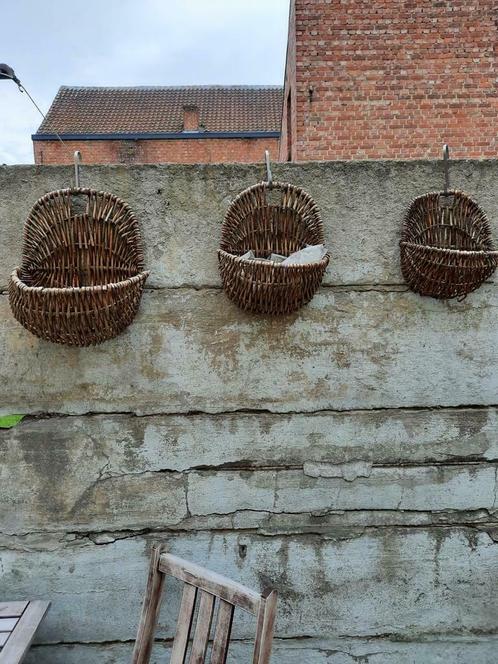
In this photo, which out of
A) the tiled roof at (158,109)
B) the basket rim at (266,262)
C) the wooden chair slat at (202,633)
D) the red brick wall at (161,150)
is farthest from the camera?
the tiled roof at (158,109)

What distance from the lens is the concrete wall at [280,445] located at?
6.50 ft

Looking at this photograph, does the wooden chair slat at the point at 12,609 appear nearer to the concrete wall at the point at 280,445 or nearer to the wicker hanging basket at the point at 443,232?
the concrete wall at the point at 280,445

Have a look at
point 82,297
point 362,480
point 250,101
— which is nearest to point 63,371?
point 82,297

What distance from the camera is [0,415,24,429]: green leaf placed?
1.96 m

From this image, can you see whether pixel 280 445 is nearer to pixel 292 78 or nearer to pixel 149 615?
pixel 149 615

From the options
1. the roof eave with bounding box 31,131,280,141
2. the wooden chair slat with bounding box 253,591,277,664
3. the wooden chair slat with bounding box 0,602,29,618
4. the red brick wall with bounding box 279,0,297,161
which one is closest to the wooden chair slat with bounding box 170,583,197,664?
Result: the wooden chair slat with bounding box 253,591,277,664

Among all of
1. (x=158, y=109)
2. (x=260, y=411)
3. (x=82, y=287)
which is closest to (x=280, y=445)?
(x=260, y=411)

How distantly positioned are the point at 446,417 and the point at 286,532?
2.42 ft

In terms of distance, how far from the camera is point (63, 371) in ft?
6.51

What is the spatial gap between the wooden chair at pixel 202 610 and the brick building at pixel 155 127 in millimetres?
13780

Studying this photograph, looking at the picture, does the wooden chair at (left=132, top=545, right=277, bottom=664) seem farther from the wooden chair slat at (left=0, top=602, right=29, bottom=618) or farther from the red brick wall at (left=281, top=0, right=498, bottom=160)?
the red brick wall at (left=281, top=0, right=498, bottom=160)

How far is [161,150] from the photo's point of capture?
15266 mm

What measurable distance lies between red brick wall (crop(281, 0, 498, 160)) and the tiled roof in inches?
380

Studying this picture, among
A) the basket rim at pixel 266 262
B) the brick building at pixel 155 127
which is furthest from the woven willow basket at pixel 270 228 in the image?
the brick building at pixel 155 127
